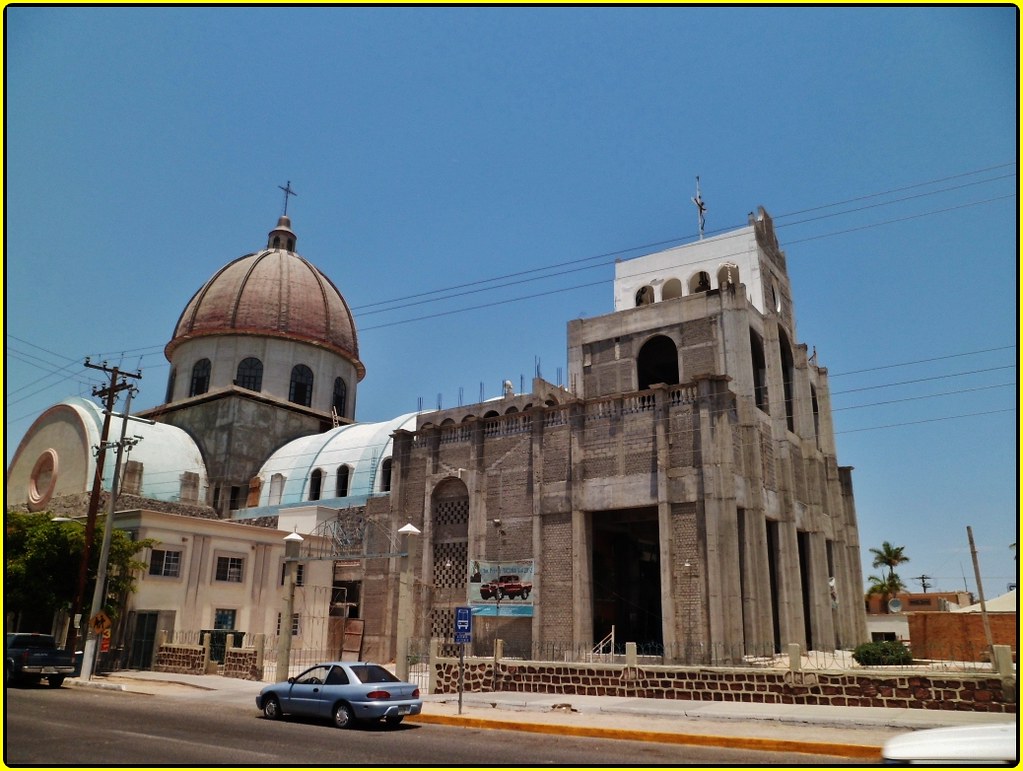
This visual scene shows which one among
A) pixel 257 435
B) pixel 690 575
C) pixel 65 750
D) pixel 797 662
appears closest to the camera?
pixel 65 750

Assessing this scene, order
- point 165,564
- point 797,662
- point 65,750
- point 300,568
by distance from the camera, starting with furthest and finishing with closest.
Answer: point 300,568 < point 165,564 < point 797,662 < point 65,750

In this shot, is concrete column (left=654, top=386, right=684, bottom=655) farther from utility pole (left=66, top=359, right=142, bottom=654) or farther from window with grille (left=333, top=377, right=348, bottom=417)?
window with grille (left=333, top=377, right=348, bottom=417)

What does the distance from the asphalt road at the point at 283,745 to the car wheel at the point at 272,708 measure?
0.22 m

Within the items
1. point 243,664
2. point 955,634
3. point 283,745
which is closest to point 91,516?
point 243,664

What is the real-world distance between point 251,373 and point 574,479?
2727cm

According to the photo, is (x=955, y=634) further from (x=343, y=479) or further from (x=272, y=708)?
(x=272, y=708)

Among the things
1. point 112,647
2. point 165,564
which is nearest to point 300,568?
point 165,564

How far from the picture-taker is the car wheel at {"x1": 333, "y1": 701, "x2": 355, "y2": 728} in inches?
587

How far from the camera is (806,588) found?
125 feet

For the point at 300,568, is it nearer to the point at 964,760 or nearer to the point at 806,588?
the point at 806,588

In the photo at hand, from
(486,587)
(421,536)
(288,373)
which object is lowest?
(486,587)

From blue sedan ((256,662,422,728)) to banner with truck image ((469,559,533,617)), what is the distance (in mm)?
13653

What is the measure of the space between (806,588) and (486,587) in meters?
17.3

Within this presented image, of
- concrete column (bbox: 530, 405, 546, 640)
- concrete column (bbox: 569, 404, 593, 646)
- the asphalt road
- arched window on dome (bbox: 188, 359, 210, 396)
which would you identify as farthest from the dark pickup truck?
arched window on dome (bbox: 188, 359, 210, 396)
